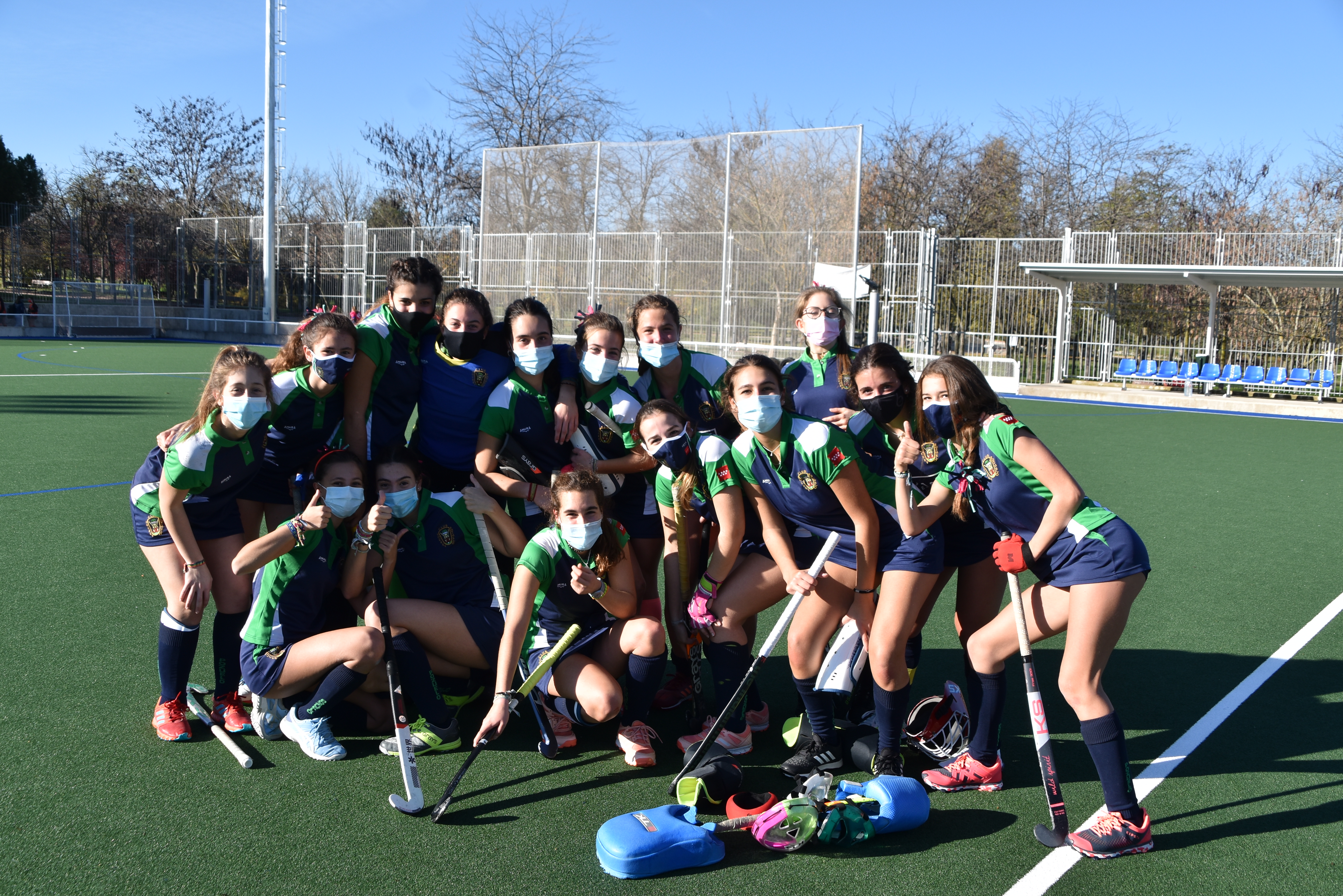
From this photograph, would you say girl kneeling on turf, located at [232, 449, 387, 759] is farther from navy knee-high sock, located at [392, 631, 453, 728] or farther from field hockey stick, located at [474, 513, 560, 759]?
field hockey stick, located at [474, 513, 560, 759]

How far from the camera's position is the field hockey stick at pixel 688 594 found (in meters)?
3.97

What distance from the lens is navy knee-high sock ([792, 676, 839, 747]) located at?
375cm

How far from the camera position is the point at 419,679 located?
3801mm

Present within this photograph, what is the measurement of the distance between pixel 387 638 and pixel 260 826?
2.60 ft

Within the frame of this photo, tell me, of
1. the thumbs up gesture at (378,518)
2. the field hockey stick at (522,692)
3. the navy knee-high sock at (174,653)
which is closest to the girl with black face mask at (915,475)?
the field hockey stick at (522,692)

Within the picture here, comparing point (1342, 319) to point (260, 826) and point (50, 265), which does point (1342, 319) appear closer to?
point (260, 826)

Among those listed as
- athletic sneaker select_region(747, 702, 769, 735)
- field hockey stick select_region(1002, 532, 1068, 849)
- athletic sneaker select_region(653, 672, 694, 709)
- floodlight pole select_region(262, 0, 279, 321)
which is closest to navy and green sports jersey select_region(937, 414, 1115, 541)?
field hockey stick select_region(1002, 532, 1068, 849)

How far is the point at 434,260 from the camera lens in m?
28.7

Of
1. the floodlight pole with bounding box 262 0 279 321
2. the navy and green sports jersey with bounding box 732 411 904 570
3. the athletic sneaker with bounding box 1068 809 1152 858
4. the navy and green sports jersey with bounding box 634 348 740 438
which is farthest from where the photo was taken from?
the floodlight pole with bounding box 262 0 279 321

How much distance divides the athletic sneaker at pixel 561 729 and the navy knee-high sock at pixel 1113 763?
73.7 inches

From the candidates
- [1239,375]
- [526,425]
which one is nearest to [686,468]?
[526,425]

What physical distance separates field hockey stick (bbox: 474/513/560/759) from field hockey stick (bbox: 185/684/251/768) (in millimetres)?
1026

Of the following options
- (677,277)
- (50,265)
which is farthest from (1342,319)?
(50,265)

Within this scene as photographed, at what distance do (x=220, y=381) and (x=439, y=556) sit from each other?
109 cm
